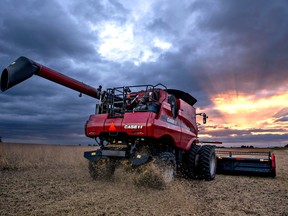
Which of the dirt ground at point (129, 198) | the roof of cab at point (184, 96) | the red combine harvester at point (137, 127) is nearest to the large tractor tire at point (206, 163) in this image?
the red combine harvester at point (137, 127)

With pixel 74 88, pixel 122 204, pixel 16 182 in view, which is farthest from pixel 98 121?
pixel 122 204

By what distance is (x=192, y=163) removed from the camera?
9.13m

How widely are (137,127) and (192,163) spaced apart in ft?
10.1

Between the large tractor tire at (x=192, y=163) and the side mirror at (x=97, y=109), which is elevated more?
the side mirror at (x=97, y=109)

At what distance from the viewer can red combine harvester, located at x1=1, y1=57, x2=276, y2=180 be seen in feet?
22.5

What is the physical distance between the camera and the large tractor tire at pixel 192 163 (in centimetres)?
913

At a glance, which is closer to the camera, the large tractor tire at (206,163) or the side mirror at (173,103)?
the side mirror at (173,103)

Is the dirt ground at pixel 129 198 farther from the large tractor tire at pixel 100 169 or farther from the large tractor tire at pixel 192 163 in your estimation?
the large tractor tire at pixel 192 163

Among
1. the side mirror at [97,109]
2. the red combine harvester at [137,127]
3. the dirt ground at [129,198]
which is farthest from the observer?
the side mirror at [97,109]

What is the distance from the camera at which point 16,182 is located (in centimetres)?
743

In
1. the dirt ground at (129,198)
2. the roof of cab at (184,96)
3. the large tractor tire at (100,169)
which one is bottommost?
the dirt ground at (129,198)

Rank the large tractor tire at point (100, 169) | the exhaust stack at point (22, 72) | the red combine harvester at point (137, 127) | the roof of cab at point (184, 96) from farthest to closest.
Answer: the roof of cab at point (184, 96) → the large tractor tire at point (100, 169) → the red combine harvester at point (137, 127) → the exhaust stack at point (22, 72)

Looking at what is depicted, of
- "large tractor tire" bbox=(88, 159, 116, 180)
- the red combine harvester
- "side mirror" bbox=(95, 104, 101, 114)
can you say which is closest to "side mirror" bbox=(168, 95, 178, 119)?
the red combine harvester

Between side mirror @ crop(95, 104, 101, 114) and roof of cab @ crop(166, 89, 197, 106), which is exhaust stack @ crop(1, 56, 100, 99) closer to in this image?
side mirror @ crop(95, 104, 101, 114)
